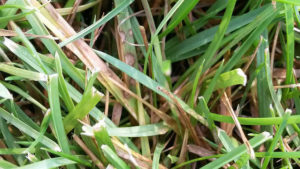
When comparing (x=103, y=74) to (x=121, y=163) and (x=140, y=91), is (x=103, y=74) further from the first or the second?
(x=121, y=163)

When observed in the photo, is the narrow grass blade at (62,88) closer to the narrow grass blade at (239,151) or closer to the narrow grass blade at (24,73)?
the narrow grass blade at (24,73)

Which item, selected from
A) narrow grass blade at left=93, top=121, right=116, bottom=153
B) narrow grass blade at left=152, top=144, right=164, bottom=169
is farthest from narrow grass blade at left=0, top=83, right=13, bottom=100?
narrow grass blade at left=152, top=144, right=164, bottom=169

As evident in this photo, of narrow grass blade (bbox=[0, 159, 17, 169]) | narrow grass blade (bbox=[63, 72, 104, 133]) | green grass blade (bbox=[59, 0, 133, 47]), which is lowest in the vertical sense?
narrow grass blade (bbox=[0, 159, 17, 169])

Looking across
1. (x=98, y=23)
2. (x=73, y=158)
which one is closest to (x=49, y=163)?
(x=73, y=158)

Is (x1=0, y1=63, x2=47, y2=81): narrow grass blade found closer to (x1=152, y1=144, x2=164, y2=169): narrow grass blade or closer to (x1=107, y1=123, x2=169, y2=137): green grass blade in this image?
(x1=107, y1=123, x2=169, y2=137): green grass blade

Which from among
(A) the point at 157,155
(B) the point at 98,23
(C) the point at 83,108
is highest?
(B) the point at 98,23

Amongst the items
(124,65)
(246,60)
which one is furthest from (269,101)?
(124,65)

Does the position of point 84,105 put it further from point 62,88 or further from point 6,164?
point 6,164

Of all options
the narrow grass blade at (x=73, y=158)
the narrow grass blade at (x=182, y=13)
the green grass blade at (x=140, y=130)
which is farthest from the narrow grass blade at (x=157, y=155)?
the narrow grass blade at (x=182, y=13)

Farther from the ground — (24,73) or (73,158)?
(24,73)

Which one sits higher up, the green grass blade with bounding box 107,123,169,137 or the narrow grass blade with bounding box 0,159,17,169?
the green grass blade with bounding box 107,123,169,137

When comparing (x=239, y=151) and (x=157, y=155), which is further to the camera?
(x=157, y=155)
